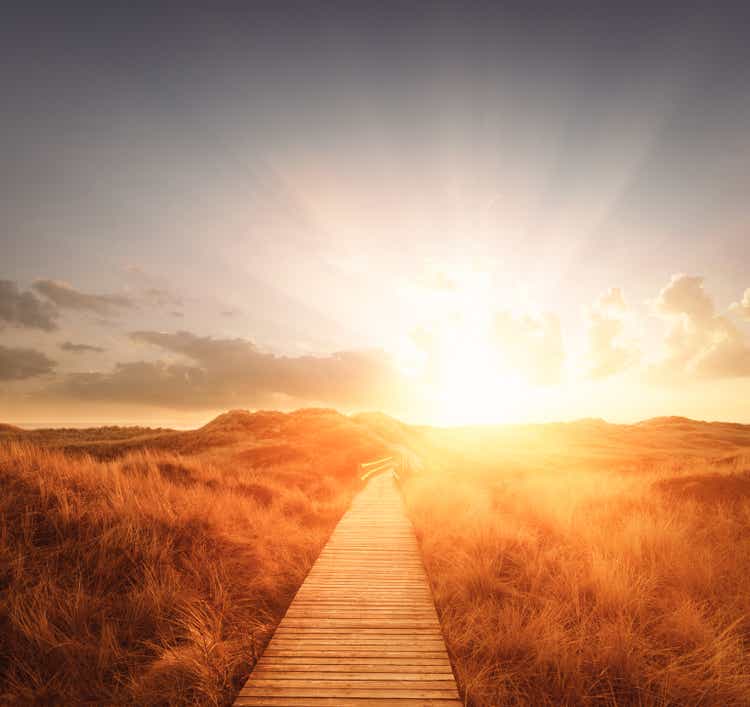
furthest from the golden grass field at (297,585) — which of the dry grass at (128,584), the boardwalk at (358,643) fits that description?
the boardwalk at (358,643)

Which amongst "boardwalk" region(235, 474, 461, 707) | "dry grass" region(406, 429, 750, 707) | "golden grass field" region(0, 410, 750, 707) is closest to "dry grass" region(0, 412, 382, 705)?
"golden grass field" region(0, 410, 750, 707)

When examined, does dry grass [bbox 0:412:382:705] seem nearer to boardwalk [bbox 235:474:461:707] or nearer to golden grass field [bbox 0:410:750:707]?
golden grass field [bbox 0:410:750:707]

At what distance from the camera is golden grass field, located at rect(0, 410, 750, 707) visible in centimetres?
373

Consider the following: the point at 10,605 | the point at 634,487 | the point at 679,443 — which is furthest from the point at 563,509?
the point at 679,443

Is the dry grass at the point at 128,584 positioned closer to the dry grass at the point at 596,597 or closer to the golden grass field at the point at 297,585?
the golden grass field at the point at 297,585

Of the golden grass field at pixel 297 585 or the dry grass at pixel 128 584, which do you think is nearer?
the dry grass at pixel 128 584

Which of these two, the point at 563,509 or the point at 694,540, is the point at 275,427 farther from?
the point at 694,540

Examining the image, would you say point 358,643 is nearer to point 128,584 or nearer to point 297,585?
point 297,585

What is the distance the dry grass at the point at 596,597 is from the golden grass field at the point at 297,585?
0.03 meters

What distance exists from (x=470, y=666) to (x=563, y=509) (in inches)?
275

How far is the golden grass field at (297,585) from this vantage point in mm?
3729

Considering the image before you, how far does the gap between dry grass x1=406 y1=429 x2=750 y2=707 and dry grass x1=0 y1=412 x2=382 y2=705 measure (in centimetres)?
281

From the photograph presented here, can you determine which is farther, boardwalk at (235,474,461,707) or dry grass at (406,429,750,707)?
dry grass at (406,429,750,707)

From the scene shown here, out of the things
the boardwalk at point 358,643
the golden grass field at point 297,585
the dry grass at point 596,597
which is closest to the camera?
the boardwalk at point 358,643
